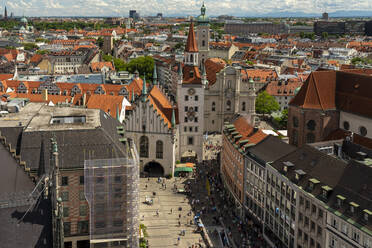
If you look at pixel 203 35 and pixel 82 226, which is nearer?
pixel 82 226

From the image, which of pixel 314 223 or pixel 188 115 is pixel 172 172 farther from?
pixel 314 223

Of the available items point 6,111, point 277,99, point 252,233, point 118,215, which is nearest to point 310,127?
point 252,233

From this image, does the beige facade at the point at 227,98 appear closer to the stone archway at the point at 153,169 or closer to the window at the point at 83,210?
the stone archway at the point at 153,169

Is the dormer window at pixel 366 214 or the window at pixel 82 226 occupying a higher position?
the dormer window at pixel 366 214

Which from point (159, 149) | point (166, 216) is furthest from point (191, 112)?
point (166, 216)

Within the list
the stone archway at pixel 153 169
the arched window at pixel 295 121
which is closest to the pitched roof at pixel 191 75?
the stone archway at pixel 153 169

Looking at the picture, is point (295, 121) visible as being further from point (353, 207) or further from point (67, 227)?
point (67, 227)

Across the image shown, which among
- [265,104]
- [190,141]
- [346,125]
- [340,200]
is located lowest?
[190,141]
